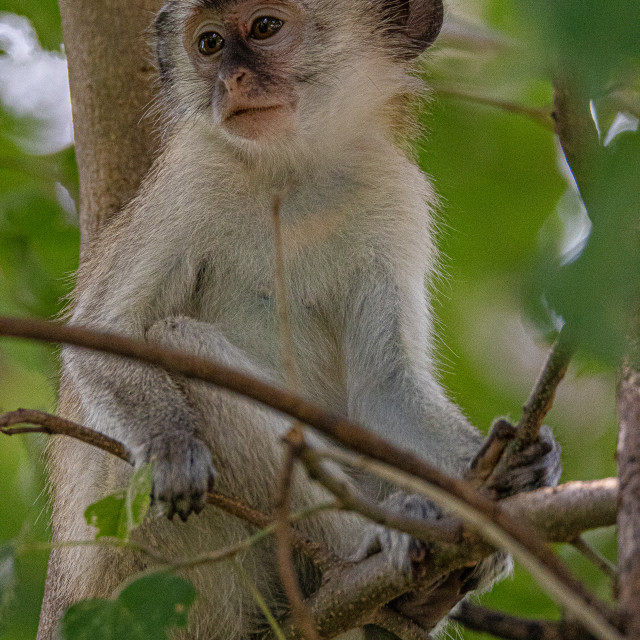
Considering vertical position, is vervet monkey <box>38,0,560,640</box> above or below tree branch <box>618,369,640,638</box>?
below

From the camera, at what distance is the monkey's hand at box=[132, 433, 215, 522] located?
4090 mm

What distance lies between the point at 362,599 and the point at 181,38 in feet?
12.8

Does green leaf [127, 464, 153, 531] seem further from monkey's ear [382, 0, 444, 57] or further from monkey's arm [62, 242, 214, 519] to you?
monkey's ear [382, 0, 444, 57]

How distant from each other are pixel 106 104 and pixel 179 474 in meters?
3.06

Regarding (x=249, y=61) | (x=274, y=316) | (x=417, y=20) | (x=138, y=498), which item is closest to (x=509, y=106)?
(x=417, y=20)

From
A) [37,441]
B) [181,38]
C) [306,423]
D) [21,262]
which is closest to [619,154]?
[306,423]

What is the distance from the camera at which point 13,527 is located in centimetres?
644

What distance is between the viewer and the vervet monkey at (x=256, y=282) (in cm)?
469

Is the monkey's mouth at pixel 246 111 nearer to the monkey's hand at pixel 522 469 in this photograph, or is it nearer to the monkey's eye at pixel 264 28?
the monkey's eye at pixel 264 28

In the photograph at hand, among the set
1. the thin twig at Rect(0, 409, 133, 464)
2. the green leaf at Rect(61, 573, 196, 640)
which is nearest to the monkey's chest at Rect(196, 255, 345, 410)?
the thin twig at Rect(0, 409, 133, 464)

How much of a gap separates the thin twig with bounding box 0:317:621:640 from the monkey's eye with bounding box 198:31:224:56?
13.3 ft

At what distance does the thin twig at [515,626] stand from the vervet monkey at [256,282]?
5.69 ft

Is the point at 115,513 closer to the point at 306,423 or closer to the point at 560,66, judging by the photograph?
the point at 306,423

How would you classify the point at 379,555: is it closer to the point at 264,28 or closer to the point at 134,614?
the point at 134,614
